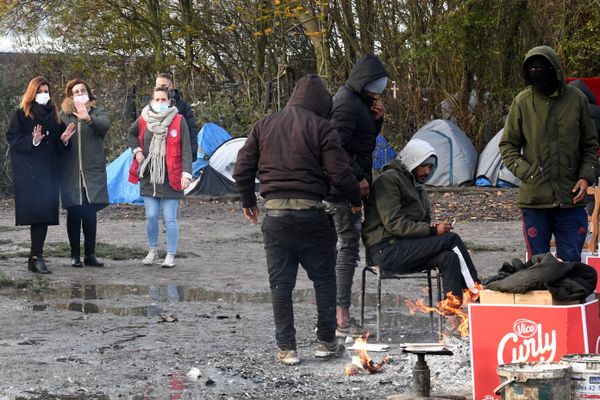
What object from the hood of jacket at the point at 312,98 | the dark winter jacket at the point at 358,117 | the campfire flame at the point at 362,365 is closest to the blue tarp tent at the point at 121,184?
the dark winter jacket at the point at 358,117

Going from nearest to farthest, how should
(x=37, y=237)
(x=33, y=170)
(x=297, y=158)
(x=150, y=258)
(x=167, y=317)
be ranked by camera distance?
(x=297, y=158), (x=167, y=317), (x=37, y=237), (x=33, y=170), (x=150, y=258)

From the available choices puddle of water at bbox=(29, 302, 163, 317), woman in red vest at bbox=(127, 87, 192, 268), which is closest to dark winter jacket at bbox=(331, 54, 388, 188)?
puddle of water at bbox=(29, 302, 163, 317)

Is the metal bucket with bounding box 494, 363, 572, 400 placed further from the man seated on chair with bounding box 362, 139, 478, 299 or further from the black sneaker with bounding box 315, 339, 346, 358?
the man seated on chair with bounding box 362, 139, 478, 299

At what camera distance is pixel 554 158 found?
7.97 metres

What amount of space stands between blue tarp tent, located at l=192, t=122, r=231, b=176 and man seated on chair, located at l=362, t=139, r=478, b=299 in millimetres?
12631

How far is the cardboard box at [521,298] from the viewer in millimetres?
5984

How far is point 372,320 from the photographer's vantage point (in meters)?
9.26

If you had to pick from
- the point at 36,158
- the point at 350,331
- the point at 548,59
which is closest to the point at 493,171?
the point at 36,158

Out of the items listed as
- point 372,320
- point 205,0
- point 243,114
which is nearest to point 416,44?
point 243,114

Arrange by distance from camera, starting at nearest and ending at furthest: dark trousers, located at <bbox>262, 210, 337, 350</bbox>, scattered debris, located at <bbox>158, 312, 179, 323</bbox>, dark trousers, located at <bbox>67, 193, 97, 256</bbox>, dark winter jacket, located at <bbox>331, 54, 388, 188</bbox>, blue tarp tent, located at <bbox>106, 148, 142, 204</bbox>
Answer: dark trousers, located at <bbox>262, 210, 337, 350</bbox> → dark winter jacket, located at <bbox>331, 54, 388, 188</bbox> → scattered debris, located at <bbox>158, 312, 179, 323</bbox> → dark trousers, located at <bbox>67, 193, 97, 256</bbox> → blue tarp tent, located at <bbox>106, 148, 142, 204</bbox>

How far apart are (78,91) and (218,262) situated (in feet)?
7.97

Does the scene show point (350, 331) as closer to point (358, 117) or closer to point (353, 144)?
point (353, 144)

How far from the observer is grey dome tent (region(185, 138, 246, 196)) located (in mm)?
20828

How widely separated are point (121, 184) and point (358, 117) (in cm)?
1216
